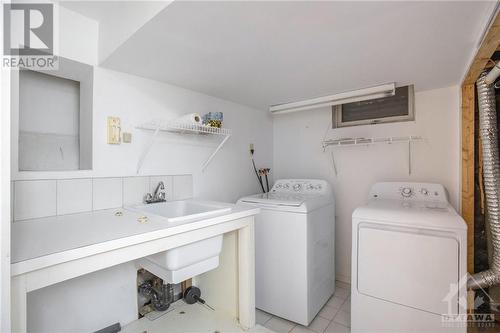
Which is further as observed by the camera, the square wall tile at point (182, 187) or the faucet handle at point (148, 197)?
the square wall tile at point (182, 187)

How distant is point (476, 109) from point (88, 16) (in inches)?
121

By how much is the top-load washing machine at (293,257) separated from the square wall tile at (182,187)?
53 cm

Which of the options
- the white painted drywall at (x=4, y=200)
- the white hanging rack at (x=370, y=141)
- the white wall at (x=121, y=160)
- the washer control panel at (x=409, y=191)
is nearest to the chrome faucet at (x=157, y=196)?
the white wall at (x=121, y=160)

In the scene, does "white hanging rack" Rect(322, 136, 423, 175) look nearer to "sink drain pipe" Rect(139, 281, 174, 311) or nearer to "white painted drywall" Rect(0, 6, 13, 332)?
"sink drain pipe" Rect(139, 281, 174, 311)

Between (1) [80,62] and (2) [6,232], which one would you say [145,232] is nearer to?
(2) [6,232]

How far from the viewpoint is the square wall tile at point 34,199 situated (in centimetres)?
132

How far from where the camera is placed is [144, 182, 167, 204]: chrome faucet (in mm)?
1859

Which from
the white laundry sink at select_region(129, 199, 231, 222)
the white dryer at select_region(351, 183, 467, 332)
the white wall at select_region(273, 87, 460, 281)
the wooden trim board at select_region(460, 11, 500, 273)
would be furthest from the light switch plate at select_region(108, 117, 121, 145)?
the wooden trim board at select_region(460, 11, 500, 273)

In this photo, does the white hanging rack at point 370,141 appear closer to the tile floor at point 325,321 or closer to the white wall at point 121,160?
the white wall at point 121,160

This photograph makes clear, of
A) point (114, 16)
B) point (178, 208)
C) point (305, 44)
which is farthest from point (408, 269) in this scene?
point (114, 16)

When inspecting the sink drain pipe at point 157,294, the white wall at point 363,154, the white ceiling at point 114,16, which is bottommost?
the sink drain pipe at point 157,294

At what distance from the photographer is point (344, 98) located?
2.25 m

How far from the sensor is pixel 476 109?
6.58 feet

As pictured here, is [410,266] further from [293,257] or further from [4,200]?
[4,200]
